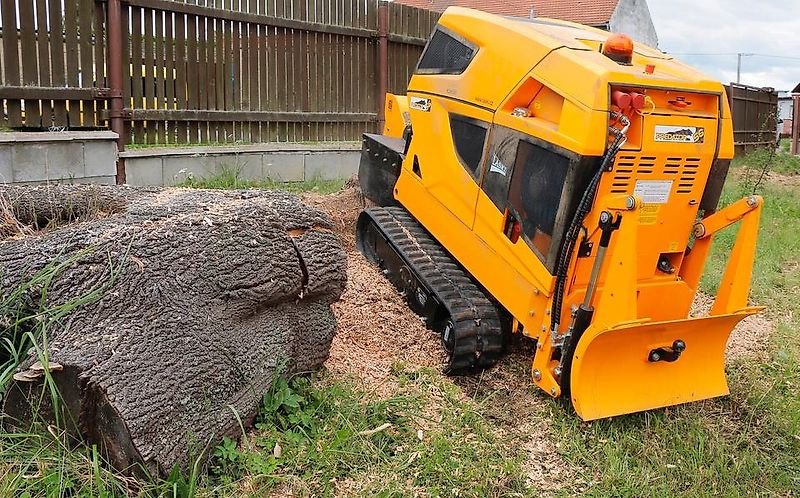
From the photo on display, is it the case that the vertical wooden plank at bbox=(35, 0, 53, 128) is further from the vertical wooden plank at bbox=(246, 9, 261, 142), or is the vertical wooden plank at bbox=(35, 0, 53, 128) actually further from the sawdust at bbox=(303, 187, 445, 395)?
the sawdust at bbox=(303, 187, 445, 395)

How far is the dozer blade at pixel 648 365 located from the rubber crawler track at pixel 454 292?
0.69 meters

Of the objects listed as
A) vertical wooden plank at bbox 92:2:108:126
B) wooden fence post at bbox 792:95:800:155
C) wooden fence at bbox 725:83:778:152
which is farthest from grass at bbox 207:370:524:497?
wooden fence post at bbox 792:95:800:155

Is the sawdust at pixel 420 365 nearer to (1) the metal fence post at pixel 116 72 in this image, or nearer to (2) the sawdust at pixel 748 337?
(2) the sawdust at pixel 748 337

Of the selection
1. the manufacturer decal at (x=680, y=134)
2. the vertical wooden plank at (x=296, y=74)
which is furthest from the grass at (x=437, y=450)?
the vertical wooden plank at (x=296, y=74)

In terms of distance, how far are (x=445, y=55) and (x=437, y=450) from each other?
2607 millimetres

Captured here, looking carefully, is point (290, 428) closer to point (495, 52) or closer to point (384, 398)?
point (384, 398)

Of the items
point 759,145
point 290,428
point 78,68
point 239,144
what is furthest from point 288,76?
point 759,145

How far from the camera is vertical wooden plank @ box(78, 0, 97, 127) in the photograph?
6.77 meters

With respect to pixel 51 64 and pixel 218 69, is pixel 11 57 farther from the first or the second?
pixel 218 69

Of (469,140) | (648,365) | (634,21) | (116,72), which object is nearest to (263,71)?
(116,72)

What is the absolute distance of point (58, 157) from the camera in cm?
639

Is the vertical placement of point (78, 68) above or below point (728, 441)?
above

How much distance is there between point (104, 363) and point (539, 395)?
225 centimetres

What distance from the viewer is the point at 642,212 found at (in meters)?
3.87
